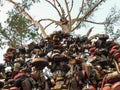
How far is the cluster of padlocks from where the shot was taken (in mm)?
3725

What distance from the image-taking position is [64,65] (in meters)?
4.15

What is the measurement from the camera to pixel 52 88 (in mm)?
3895

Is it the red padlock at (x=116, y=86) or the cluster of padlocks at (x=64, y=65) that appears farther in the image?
the cluster of padlocks at (x=64, y=65)

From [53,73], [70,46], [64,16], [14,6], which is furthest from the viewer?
[14,6]

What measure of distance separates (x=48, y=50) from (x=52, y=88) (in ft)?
3.13

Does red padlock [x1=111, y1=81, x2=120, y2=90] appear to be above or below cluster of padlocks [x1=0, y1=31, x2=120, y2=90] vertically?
below

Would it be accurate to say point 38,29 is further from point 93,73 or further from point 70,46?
point 93,73

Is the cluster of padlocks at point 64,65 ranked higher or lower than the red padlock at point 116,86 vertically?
higher

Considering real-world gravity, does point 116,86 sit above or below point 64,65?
below

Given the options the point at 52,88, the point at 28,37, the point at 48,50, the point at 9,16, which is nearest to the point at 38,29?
the point at 28,37

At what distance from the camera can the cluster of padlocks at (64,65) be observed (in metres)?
3.72

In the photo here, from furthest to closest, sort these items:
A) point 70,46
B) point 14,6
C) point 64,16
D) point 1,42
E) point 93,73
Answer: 1. point 14,6
2. point 1,42
3. point 64,16
4. point 70,46
5. point 93,73

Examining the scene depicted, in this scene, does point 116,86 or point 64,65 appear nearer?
point 116,86

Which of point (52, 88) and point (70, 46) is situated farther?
point (70, 46)
